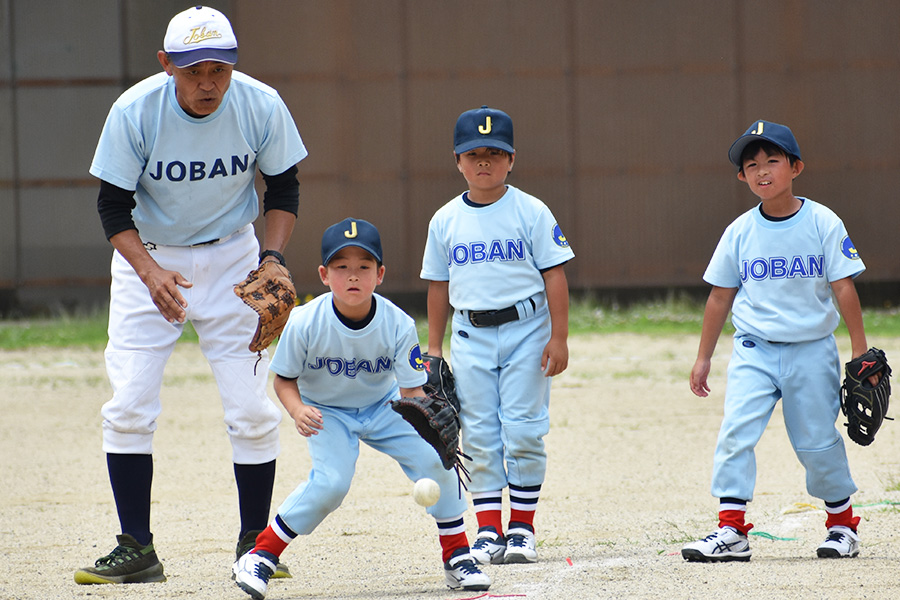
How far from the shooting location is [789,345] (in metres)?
4.28

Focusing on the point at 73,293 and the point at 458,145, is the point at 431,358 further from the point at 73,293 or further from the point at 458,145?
the point at 73,293

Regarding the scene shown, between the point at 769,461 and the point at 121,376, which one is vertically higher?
the point at 121,376

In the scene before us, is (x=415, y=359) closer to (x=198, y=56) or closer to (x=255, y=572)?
(x=255, y=572)

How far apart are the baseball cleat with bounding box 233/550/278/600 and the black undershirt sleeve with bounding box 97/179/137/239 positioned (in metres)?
1.27

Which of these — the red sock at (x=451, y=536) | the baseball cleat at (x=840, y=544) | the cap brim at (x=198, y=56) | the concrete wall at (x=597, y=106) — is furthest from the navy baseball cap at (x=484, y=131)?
the concrete wall at (x=597, y=106)

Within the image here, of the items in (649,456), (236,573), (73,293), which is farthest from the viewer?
(73,293)

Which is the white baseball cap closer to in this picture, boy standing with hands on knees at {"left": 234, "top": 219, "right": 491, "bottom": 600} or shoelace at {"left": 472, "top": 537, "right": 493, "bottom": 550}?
boy standing with hands on knees at {"left": 234, "top": 219, "right": 491, "bottom": 600}

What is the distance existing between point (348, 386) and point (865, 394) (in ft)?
6.37

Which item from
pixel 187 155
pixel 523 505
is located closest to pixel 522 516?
pixel 523 505

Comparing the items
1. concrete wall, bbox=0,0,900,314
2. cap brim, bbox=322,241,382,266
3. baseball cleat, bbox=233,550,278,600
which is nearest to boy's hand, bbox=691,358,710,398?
cap brim, bbox=322,241,382,266

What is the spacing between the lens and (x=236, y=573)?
3797 mm

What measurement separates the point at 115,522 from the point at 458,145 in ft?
8.47

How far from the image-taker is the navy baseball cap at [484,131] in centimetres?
448

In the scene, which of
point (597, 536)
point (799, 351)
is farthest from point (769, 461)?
point (799, 351)
